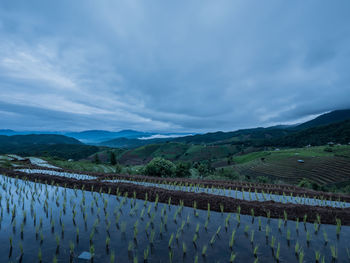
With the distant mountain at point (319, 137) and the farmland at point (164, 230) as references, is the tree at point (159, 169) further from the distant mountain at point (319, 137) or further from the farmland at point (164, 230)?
the distant mountain at point (319, 137)

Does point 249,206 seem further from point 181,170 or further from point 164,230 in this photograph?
point 181,170

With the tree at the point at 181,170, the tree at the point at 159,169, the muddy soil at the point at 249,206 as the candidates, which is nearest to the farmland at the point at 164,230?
the muddy soil at the point at 249,206

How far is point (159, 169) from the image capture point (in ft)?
63.3

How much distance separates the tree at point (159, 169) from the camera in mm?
19234

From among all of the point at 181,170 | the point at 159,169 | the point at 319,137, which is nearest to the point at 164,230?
the point at 159,169

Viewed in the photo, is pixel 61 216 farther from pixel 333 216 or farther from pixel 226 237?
pixel 333 216

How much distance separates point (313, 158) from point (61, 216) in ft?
255

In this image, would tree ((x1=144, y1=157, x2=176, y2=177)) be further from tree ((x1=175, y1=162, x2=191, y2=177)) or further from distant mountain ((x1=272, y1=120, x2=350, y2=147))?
distant mountain ((x1=272, y1=120, x2=350, y2=147))

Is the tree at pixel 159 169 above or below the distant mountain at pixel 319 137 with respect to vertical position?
below

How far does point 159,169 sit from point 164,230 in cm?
1354

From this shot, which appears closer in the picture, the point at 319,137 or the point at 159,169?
the point at 159,169

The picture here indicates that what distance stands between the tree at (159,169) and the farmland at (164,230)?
31.4 feet

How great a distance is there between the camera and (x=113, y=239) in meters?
5.16

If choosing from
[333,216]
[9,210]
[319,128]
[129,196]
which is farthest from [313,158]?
[319,128]
